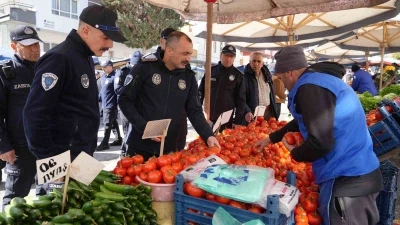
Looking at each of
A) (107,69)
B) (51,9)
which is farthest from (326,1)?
(51,9)

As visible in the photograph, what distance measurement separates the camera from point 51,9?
2612 cm

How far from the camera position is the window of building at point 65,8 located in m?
26.6

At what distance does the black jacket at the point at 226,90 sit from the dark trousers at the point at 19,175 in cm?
297

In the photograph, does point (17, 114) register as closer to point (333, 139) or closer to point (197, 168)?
point (197, 168)

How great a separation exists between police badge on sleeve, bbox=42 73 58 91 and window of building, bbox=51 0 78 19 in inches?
1068

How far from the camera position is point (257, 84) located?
582 cm

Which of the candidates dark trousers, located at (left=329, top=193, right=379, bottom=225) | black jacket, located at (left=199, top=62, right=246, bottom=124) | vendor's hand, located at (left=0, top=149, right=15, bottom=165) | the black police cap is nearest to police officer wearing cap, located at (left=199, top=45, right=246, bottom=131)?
black jacket, located at (left=199, top=62, right=246, bottom=124)

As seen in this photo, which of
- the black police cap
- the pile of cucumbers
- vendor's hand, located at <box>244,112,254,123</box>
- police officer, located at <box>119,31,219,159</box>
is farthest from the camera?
vendor's hand, located at <box>244,112,254,123</box>

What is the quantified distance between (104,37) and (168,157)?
0.92 meters

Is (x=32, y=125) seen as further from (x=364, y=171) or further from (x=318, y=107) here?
(x=364, y=171)

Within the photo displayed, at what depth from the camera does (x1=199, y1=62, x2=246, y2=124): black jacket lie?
546 cm

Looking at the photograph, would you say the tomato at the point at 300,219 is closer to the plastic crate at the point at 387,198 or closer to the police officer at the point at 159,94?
the plastic crate at the point at 387,198

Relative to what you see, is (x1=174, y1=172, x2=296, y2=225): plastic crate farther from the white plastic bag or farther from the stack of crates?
the stack of crates

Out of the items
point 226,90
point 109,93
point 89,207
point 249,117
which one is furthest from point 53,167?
point 109,93
